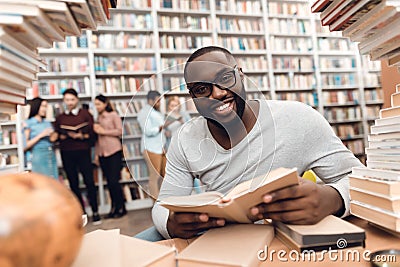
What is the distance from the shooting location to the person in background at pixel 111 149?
12.4ft

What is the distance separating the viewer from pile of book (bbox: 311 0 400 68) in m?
0.59

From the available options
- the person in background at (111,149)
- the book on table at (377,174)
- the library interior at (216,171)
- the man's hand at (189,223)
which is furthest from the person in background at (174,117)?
the person in background at (111,149)

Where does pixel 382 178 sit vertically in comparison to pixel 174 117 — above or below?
below

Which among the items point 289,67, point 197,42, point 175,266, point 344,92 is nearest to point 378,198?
point 175,266

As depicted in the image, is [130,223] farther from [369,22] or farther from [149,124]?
[369,22]

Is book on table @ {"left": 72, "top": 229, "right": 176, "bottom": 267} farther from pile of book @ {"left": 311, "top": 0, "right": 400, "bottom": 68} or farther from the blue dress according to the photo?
the blue dress

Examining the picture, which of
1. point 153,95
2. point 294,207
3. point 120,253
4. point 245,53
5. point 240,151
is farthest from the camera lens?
point 245,53

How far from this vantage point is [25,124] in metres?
3.57

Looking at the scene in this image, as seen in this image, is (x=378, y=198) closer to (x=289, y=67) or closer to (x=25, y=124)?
(x=25, y=124)

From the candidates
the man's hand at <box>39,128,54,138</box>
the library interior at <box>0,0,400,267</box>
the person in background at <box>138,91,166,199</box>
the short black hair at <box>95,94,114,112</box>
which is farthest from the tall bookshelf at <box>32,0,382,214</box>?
the person in background at <box>138,91,166,199</box>

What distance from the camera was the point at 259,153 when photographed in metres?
0.91

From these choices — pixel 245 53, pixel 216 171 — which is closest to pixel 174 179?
pixel 216 171

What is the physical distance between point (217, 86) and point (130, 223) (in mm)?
2939

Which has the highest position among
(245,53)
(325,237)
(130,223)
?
(245,53)
